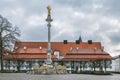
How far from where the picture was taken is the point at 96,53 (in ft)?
440

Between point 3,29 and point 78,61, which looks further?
point 78,61

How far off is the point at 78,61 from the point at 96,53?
41.9ft

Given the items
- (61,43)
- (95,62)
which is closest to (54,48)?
(61,43)

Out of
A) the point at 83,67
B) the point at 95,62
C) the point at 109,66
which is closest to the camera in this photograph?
the point at 95,62

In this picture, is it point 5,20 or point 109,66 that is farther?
point 109,66

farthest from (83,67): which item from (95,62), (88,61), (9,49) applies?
(9,49)

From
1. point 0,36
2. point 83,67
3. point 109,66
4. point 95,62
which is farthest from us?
point 109,66

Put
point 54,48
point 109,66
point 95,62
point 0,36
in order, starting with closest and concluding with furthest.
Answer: point 0,36 < point 95,62 < point 109,66 < point 54,48

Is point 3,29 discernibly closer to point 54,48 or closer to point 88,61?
point 88,61

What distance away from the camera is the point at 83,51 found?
136250 millimetres

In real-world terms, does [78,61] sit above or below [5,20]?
below

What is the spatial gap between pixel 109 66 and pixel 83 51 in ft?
38.3

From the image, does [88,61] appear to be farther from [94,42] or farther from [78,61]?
[94,42]

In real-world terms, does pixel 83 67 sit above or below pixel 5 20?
below
